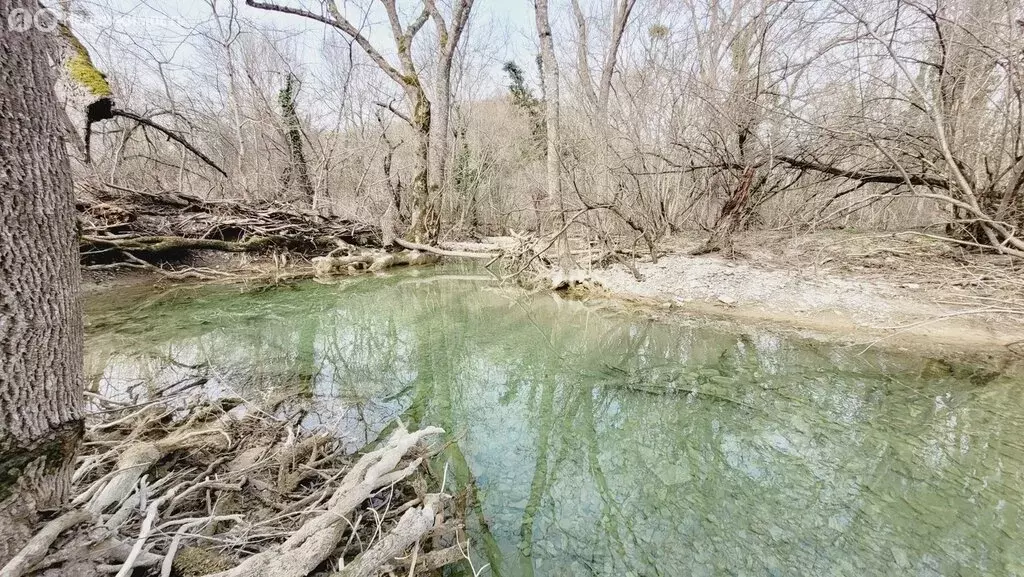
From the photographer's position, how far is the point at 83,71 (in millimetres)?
2383

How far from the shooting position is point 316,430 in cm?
283

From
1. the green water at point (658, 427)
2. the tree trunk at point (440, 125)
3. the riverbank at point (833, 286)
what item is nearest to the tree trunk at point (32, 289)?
the green water at point (658, 427)

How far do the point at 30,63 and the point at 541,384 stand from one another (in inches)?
146

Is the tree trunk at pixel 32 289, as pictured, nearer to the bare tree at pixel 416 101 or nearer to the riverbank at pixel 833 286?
the riverbank at pixel 833 286

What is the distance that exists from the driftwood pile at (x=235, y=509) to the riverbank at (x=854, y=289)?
186 inches

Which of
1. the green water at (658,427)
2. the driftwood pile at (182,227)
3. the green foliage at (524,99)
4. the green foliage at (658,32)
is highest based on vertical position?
the green foliage at (524,99)

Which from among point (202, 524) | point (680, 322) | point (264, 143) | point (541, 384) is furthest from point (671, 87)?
point (264, 143)

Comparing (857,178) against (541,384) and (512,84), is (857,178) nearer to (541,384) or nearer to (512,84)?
(541,384)

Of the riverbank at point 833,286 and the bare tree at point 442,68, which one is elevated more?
the bare tree at point 442,68

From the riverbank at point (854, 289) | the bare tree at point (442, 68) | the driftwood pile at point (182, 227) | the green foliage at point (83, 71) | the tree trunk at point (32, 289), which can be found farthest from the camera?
the bare tree at point (442, 68)

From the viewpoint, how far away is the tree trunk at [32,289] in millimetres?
1373

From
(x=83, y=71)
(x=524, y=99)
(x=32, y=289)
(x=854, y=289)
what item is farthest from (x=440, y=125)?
(x=524, y=99)

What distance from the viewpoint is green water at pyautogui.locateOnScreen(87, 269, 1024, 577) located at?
2.20 meters

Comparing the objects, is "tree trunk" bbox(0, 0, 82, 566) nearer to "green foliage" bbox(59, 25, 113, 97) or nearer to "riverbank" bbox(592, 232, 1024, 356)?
"green foliage" bbox(59, 25, 113, 97)
